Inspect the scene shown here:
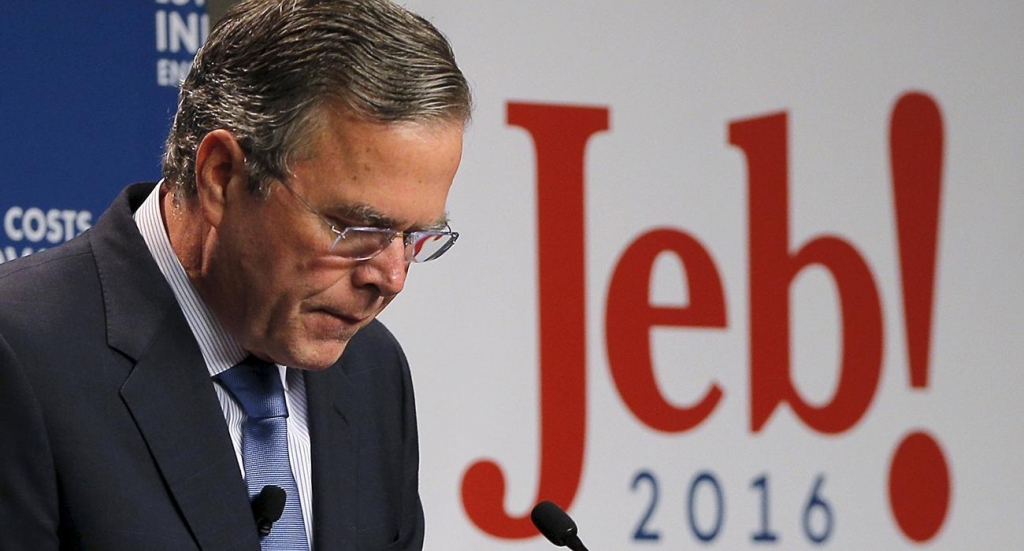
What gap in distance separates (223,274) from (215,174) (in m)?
0.11

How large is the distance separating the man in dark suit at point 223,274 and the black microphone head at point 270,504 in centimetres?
1

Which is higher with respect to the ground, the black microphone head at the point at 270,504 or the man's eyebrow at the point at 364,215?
the man's eyebrow at the point at 364,215

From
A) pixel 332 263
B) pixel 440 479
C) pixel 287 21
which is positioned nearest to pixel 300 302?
pixel 332 263

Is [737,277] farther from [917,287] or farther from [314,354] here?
[314,354]

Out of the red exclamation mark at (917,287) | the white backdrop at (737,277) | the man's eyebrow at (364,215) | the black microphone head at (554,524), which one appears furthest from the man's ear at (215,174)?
the red exclamation mark at (917,287)

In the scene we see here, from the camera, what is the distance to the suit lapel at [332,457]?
1.66 m

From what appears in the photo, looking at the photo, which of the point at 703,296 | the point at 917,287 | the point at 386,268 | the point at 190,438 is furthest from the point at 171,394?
the point at 917,287

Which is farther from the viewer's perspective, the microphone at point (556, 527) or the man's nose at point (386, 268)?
the microphone at point (556, 527)

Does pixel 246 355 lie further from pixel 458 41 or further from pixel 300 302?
pixel 458 41

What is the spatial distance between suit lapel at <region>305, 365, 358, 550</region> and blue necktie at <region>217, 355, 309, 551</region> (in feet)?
0.10

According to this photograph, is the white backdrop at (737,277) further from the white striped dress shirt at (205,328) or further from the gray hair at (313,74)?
the gray hair at (313,74)

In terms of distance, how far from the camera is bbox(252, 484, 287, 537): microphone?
60.9 inches

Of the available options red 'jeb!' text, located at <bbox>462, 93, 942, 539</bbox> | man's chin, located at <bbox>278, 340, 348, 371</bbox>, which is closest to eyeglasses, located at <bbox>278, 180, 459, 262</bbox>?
man's chin, located at <bbox>278, 340, 348, 371</bbox>

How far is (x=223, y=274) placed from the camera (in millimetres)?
1584
